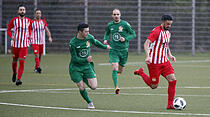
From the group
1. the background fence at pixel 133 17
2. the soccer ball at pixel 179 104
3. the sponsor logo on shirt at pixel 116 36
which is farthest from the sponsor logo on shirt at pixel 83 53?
the background fence at pixel 133 17

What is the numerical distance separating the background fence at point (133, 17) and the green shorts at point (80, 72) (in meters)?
22.8

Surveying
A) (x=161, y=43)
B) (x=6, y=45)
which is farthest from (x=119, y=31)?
(x=6, y=45)

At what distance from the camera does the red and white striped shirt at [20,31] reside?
1581cm

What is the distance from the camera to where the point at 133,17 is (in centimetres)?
3419

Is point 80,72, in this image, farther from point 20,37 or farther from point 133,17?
point 133,17

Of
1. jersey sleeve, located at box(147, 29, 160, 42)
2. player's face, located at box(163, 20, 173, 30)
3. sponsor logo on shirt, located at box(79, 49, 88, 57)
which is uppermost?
player's face, located at box(163, 20, 173, 30)

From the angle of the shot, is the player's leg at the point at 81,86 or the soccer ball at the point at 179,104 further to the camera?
the player's leg at the point at 81,86

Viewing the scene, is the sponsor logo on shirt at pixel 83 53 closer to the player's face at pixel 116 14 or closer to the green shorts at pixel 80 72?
the green shorts at pixel 80 72

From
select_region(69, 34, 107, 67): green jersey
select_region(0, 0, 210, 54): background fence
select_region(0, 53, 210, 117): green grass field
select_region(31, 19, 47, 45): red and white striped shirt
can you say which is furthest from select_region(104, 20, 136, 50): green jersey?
select_region(0, 0, 210, 54): background fence

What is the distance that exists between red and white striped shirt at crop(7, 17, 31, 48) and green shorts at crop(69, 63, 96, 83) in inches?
211

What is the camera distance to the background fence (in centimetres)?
3397

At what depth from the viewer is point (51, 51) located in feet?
113

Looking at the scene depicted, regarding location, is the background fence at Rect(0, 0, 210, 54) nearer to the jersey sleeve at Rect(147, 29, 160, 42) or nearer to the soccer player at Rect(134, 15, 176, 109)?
the soccer player at Rect(134, 15, 176, 109)

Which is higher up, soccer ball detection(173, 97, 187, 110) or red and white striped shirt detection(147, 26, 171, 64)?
red and white striped shirt detection(147, 26, 171, 64)
